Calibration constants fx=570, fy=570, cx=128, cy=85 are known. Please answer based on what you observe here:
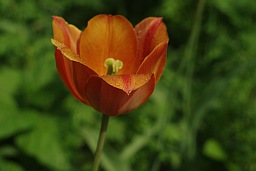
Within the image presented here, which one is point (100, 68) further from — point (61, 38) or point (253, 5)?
point (253, 5)

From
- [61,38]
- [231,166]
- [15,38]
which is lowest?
[231,166]

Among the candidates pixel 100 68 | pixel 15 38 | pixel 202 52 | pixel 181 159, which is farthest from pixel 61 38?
pixel 202 52

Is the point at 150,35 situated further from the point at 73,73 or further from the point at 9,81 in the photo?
the point at 9,81

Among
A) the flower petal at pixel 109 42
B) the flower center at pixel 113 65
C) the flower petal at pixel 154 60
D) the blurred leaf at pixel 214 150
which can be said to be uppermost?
the flower petal at pixel 154 60

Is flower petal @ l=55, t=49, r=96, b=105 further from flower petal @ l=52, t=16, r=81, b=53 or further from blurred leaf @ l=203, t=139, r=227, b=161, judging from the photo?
blurred leaf @ l=203, t=139, r=227, b=161

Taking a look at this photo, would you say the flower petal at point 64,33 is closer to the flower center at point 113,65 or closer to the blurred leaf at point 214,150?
the flower center at point 113,65

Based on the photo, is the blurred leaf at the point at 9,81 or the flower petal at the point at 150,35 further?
the blurred leaf at the point at 9,81

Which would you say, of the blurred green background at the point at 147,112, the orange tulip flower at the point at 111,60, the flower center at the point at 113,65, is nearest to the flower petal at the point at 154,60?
the orange tulip flower at the point at 111,60

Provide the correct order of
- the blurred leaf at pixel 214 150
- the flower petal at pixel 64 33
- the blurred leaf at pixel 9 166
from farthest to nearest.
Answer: the blurred leaf at pixel 214 150
the blurred leaf at pixel 9 166
the flower petal at pixel 64 33
